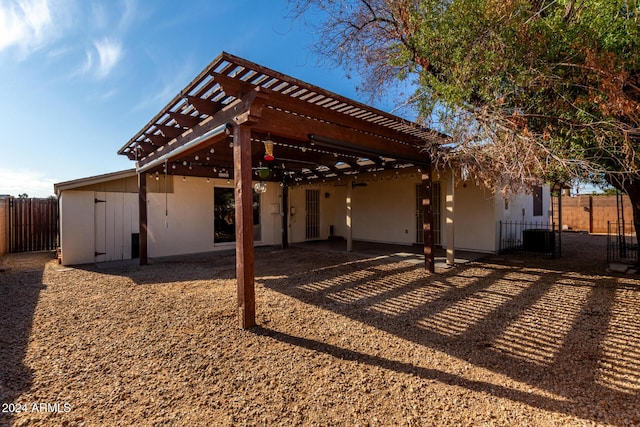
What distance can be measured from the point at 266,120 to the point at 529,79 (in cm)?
296

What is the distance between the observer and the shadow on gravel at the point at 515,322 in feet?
6.90

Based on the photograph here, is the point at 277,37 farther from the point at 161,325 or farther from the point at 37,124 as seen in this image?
the point at 37,124

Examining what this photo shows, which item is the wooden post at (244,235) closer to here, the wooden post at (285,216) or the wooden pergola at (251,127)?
the wooden pergola at (251,127)

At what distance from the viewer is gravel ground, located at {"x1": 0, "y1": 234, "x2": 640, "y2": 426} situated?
6.15 feet

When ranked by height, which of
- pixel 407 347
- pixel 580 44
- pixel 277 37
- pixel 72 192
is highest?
pixel 277 37

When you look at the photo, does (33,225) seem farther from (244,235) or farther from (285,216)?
(244,235)

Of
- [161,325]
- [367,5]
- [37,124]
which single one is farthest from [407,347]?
[37,124]

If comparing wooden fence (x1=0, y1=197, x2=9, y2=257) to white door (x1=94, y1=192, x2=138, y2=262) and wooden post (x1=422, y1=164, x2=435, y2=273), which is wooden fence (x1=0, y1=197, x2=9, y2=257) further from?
wooden post (x1=422, y1=164, x2=435, y2=273)

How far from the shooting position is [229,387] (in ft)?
6.99

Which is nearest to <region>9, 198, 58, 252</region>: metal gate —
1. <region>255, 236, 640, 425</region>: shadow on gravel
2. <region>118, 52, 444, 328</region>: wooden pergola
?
<region>118, 52, 444, 328</region>: wooden pergola

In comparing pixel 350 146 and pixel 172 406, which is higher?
pixel 350 146

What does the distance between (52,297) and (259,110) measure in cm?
431

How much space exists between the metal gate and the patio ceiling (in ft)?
15.5

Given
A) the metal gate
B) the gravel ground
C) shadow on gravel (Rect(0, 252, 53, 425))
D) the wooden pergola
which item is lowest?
the gravel ground
